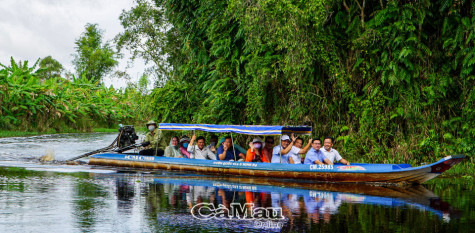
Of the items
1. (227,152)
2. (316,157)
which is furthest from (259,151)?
(316,157)

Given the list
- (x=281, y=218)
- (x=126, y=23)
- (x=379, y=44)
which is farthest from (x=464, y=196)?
(x=126, y=23)

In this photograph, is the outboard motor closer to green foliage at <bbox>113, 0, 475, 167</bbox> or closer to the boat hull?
the boat hull

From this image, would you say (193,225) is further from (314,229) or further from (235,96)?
(235,96)

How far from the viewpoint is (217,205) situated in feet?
36.0

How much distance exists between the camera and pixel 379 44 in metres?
18.2

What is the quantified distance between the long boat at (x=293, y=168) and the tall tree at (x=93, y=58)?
2178 inches

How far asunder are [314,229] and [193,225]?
1.83 metres

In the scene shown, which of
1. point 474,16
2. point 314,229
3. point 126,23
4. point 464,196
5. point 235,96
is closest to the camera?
point 314,229

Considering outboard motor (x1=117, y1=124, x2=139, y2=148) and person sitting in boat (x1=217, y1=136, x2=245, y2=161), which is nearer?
person sitting in boat (x1=217, y1=136, x2=245, y2=161)

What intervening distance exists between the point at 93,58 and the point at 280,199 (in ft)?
218

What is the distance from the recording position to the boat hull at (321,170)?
47.5 ft

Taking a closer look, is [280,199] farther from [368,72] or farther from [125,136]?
[125,136]

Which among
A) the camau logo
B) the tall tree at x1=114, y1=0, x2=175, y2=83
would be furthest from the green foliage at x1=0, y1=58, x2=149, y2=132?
the camau logo

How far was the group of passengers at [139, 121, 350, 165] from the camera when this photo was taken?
16.1 meters
